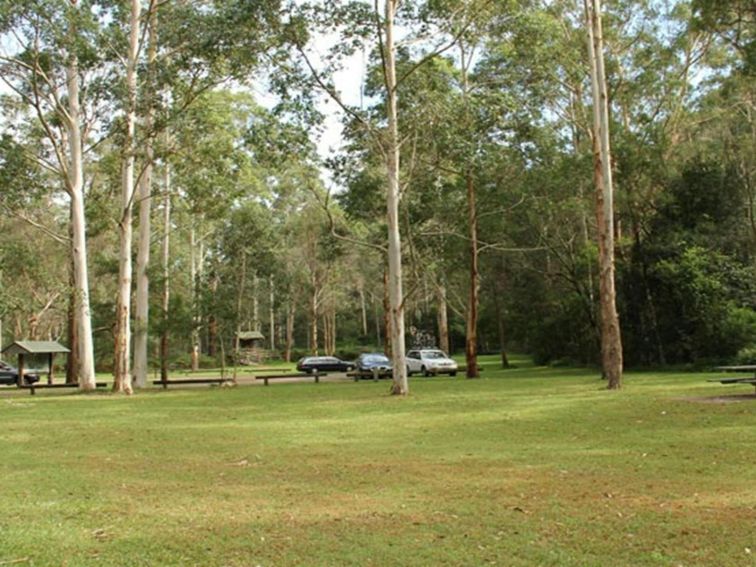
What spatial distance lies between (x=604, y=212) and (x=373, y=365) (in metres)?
18.5

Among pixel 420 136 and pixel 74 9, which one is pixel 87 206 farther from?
pixel 420 136

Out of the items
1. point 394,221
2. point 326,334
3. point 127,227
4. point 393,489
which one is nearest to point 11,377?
point 127,227

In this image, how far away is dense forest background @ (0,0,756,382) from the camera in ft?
77.5

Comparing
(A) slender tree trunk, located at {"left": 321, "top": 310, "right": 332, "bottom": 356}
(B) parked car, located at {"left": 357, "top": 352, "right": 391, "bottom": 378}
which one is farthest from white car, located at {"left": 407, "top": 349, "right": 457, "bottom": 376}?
(A) slender tree trunk, located at {"left": 321, "top": 310, "right": 332, "bottom": 356}

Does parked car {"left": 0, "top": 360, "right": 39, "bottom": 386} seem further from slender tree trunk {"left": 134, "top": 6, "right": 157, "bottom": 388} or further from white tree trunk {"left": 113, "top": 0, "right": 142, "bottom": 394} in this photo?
white tree trunk {"left": 113, "top": 0, "right": 142, "bottom": 394}

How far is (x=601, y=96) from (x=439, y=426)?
12.7 m

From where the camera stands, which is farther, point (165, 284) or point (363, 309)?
point (363, 309)

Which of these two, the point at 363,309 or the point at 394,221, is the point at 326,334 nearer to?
the point at 363,309

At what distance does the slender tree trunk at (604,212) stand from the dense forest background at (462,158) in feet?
8.46

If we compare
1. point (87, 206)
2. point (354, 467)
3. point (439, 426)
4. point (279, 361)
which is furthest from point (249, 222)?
point (279, 361)

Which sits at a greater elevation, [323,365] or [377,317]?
[377,317]

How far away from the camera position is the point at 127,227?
89.6 ft

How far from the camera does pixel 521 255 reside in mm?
41906

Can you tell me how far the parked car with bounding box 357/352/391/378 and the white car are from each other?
5.49ft
